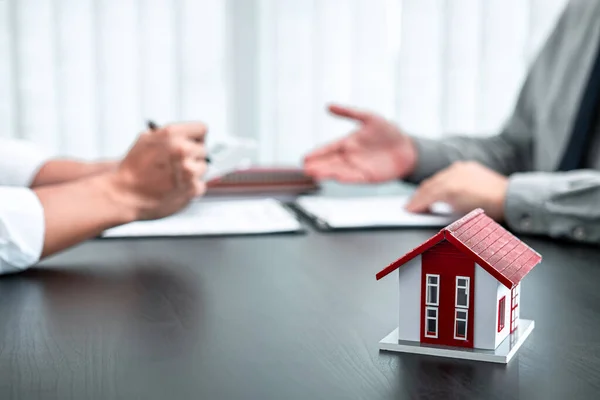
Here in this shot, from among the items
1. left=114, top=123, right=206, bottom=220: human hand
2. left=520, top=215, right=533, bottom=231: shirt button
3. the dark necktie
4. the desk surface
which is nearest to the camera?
the desk surface

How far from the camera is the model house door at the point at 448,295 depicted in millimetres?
477

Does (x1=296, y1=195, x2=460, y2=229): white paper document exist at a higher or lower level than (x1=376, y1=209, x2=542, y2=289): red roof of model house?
lower

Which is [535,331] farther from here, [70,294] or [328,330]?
[70,294]

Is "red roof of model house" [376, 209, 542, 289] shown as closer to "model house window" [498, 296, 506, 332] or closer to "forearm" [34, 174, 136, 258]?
"model house window" [498, 296, 506, 332]

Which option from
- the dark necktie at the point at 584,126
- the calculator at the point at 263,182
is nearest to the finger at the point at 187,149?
the calculator at the point at 263,182

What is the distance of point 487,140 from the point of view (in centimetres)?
157

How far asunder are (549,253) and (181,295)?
0.45 m

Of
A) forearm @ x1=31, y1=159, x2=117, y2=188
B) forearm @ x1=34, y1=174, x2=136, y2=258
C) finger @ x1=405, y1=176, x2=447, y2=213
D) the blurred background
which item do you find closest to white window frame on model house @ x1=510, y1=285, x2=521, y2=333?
forearm @ x1=34, y1=174, x2=136, y2=258

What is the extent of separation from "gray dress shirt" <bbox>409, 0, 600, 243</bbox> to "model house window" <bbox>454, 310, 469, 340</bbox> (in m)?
0.60

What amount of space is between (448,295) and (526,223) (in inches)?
23.6

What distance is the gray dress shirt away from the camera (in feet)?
4.42

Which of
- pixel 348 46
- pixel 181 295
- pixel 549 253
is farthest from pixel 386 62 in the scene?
pixel 181 295

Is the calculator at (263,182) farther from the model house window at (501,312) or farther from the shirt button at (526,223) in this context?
the model house window at (501,312)

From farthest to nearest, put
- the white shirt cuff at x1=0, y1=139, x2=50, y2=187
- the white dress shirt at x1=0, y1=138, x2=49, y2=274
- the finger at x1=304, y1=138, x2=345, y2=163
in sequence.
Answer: the finger at x1=304, y1=138, x2=345, y2=163 → the white shirt cuff at x1=0, y1=139, x2=50, y2=187 → the white dress shirt at x1=0, y1=138, x2=49, y2=274
